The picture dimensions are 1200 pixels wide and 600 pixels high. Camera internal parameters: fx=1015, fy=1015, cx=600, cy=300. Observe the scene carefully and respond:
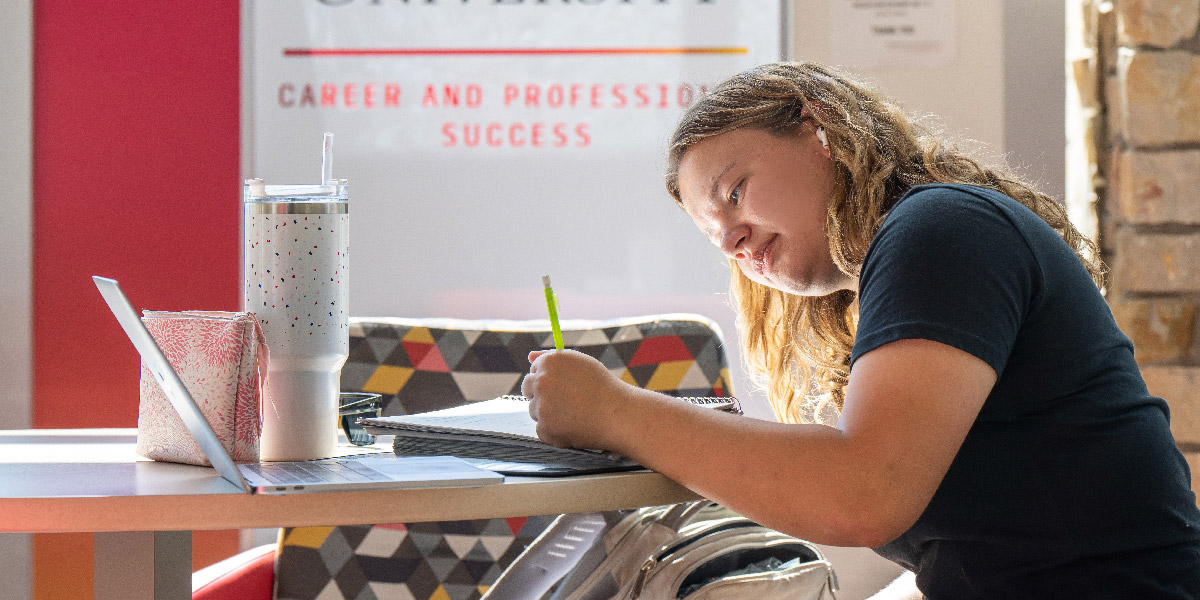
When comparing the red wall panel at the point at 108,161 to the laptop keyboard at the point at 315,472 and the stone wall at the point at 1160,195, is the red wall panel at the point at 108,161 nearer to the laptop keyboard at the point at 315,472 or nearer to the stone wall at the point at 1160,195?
the laptop keyboard at the point at 315,472

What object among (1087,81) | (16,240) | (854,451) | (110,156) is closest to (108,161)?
(110,156)

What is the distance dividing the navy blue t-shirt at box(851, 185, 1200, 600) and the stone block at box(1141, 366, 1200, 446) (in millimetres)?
1211

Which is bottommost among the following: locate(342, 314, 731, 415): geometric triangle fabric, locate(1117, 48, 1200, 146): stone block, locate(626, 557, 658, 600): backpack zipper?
locate(626, 557, 658, 600): backpack zipper

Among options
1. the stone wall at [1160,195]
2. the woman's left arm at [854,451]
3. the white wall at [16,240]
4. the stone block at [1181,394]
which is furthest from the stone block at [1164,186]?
the white wall at [16,240]

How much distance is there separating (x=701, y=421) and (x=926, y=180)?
1.65ft

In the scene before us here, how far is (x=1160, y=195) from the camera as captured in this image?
2039 millimetres

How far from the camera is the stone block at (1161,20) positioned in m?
2.02

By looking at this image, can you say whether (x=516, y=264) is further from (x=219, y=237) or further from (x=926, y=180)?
(x=926, y=180)

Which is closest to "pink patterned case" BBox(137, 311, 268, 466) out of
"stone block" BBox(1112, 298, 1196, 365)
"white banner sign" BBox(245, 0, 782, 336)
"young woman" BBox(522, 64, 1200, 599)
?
"young woman" BBox(522, 64, 1200, 599)

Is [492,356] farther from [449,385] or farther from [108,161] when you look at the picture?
[108,161]

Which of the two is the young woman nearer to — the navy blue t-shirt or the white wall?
the navy blue t-shirt

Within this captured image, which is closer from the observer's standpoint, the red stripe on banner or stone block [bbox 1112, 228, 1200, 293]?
stone block [bbox 1112, 228, 1200, 293]

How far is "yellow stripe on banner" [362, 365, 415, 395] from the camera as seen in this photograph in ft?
6.13

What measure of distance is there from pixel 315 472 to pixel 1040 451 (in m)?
0.65
